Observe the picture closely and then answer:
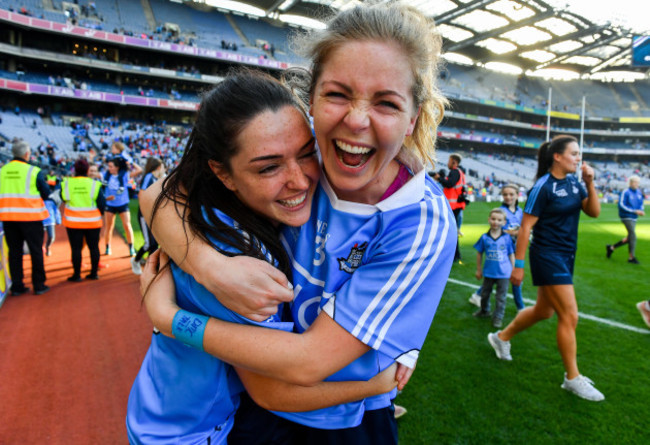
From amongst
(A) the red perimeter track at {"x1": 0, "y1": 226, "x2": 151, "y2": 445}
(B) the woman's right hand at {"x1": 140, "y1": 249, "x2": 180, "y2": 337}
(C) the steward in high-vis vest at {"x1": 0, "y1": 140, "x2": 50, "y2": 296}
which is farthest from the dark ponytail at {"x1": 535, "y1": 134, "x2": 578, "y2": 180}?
(C) the steward in high-vis vest at {"x1": 0, "y1": 140, "x2": 50, "y2": 296}

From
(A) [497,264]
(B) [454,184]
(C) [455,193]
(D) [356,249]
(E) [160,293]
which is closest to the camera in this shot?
(D) [356,249]

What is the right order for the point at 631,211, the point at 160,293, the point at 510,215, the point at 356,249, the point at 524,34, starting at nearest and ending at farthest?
1. the point at 356,249
2. the point at 160,293
3. the point at 510,215
4. the point at 631,211
5. the point at 524,34

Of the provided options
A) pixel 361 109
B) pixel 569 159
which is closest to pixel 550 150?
pixel 569 159

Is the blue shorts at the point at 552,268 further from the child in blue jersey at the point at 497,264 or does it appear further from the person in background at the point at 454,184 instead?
the person in background at the point at 454,184

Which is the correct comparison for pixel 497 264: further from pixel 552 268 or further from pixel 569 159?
pixel 569 159

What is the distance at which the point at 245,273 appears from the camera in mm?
1262

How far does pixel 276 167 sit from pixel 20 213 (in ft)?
21.0

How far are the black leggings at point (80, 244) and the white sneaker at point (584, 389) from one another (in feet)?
23.2

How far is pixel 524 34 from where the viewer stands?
135 ft

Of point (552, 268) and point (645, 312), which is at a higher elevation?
point (552, 268)

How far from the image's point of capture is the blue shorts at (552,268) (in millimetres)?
3541

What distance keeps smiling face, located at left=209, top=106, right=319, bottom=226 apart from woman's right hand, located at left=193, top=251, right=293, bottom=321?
0.26 metres

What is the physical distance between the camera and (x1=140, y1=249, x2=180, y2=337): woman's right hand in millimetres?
1384

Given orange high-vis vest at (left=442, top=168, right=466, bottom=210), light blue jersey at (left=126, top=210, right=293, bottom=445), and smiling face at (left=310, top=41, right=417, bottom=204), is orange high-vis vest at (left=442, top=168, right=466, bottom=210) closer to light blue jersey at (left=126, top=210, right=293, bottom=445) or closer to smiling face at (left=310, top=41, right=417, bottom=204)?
smiling face at (left=310, top=41, right=417, bottom=204)
